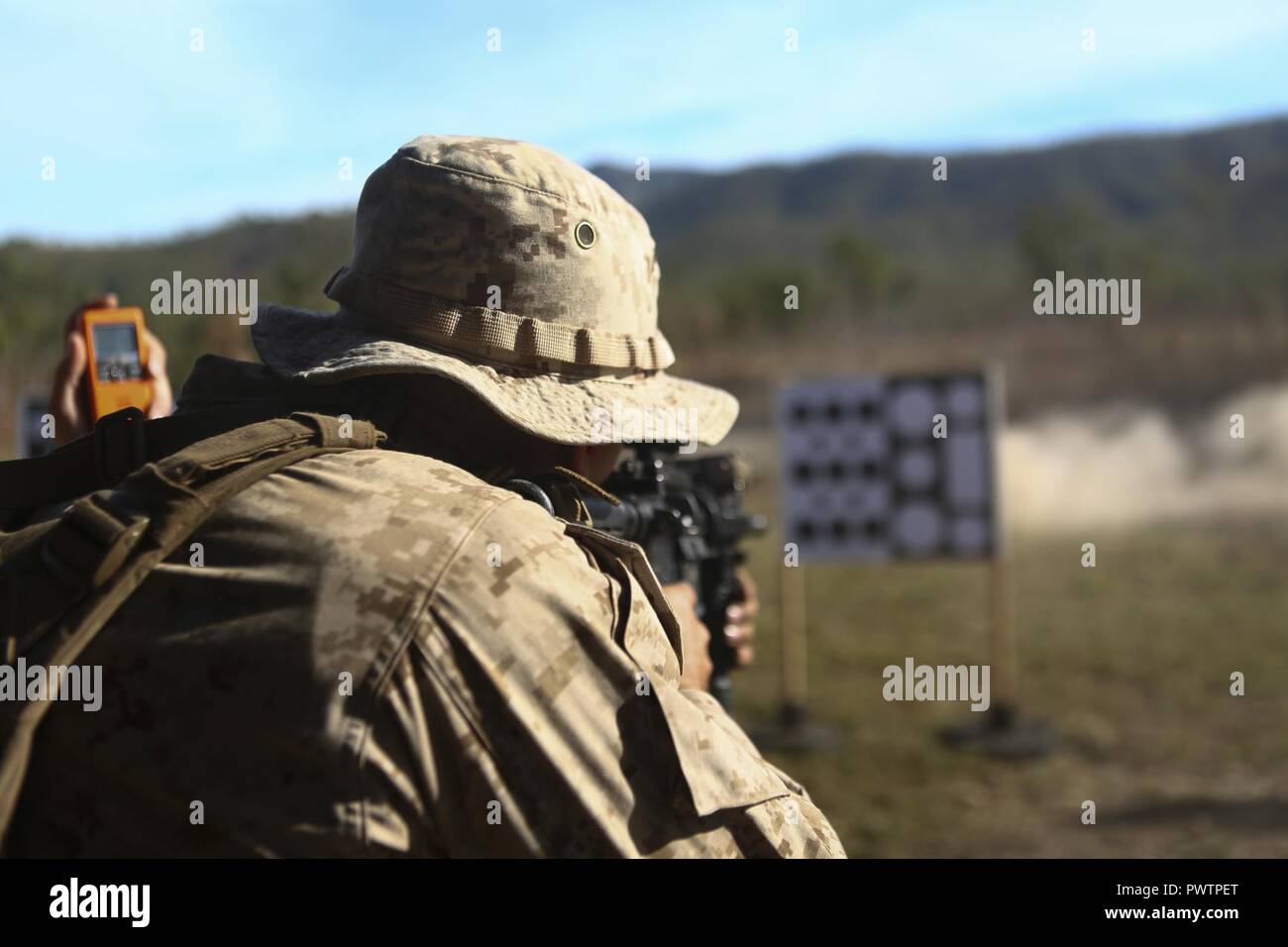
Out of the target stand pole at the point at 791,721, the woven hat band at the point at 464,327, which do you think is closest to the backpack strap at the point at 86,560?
the woven hat band at the point at 464,327

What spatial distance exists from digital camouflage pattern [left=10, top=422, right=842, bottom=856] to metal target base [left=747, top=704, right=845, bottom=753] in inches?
240

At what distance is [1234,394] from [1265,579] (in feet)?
43.0

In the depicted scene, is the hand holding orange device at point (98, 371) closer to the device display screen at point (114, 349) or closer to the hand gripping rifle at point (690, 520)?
the device display screen at point (114, 349)

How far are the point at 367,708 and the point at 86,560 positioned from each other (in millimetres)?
358

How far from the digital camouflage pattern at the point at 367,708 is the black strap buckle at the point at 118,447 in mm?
232

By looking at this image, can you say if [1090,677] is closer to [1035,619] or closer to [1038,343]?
[1035,619]

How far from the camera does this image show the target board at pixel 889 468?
7.71 metres

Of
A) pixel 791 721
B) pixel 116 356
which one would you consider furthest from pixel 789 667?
pixel 116 356

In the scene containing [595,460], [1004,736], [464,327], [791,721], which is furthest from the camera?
[791,721]

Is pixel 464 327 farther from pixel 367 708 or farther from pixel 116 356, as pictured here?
pixel 116 356

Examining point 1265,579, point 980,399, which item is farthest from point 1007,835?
point 1265,579

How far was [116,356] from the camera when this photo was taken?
2.48 meters

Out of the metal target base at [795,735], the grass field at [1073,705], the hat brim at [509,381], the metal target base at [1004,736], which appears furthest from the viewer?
the metal target base at [795,735]

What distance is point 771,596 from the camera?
11953 millimetres
